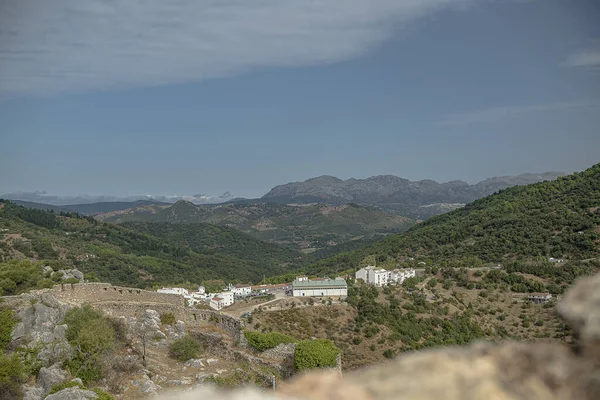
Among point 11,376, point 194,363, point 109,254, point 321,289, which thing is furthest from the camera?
point 109,254

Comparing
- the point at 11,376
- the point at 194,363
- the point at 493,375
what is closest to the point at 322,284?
the point at 194,363

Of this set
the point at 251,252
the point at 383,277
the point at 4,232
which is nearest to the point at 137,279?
the point at 4,232

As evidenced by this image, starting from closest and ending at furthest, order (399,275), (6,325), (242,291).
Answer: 1. (6,325)
2. (399,275)
3. (242,291)

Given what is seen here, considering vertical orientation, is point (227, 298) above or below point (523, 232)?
below

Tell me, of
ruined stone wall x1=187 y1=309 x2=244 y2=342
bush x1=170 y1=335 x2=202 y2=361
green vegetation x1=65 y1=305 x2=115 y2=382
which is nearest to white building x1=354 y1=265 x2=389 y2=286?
ruined stone wall x1=187 y1=309 x2=244 y2=342

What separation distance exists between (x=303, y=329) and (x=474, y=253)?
46429mm

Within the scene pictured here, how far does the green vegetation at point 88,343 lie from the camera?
19062 millimetres

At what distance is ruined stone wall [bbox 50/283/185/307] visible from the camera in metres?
25.1

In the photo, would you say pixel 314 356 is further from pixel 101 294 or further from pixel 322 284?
pixel 322 284

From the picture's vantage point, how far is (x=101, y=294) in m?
27.0

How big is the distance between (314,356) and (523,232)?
220ft

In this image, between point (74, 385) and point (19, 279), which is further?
point (19, 279)

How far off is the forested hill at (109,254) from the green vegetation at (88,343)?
26535 mm

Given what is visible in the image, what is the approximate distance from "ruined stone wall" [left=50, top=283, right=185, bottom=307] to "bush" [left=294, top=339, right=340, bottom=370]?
9.46 meters
